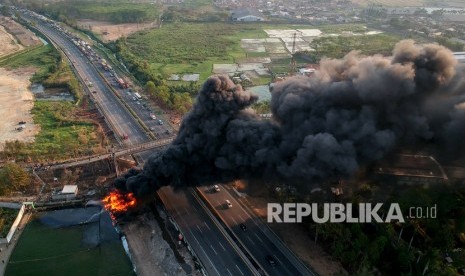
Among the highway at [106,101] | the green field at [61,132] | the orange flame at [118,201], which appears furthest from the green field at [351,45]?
the orange flame at [118,201]

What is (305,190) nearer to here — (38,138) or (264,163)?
(264,163)

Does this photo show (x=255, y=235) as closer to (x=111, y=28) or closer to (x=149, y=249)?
(x=149, y=249)

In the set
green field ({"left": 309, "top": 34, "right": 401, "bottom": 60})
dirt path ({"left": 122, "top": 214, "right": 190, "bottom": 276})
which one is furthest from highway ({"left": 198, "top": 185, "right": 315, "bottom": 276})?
green field ({"left": 309, "top": 34, "right": 401, "bottom": 60})

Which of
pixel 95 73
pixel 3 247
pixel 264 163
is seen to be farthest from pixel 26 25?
pixel 264 163

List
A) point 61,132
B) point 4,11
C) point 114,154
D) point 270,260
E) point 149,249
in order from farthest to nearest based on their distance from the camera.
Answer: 1. point 4,11
2. point 61,132
3. point 114,154
4. point 149,249
5. point 270,260

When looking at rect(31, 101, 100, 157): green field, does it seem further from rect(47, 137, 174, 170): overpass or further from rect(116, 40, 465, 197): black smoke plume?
rect(116, 40, 465, 197): black smoke plume

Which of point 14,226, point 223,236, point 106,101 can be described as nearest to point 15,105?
point 106,101
